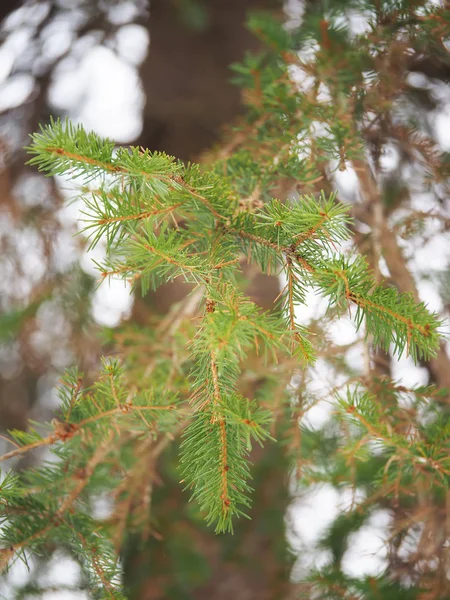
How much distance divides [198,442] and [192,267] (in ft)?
0.69

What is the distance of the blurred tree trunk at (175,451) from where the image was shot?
1.49m

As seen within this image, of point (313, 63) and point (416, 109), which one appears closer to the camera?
point (313, 63)

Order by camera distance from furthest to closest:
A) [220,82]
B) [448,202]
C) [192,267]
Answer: [220,82], [448,202], [192,267]

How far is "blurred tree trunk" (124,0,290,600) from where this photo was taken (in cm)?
149

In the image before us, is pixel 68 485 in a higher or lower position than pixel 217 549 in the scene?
higher

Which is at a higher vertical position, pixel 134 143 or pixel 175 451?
pixel 134 143

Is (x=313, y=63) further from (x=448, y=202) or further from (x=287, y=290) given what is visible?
(x=287, y=290)

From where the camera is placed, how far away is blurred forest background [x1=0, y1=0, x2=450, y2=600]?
1.42 metres

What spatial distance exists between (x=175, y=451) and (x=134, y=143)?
3.08 feet

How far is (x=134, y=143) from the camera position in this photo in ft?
5.08

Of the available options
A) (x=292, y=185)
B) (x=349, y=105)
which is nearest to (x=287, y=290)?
(x=292, y=185)

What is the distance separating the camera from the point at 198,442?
60 cm

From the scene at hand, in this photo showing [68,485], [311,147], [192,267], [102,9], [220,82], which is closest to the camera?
[192,267]

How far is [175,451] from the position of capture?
1.50m
